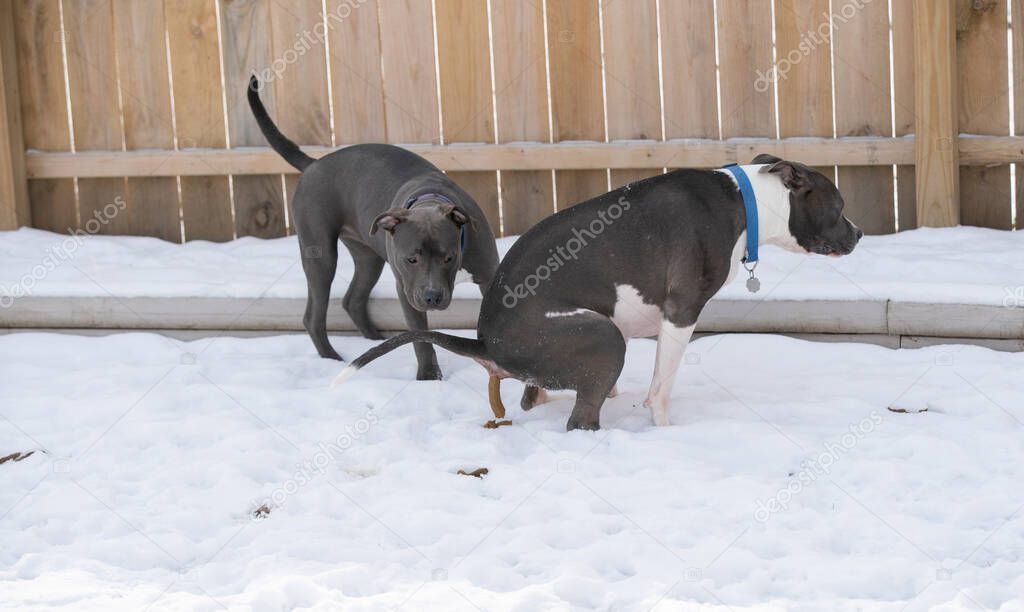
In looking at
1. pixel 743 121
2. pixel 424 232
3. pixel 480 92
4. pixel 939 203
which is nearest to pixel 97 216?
pixel 480 92

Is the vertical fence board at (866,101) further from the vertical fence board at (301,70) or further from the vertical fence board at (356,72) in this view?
the vertical fence board at (301,70)

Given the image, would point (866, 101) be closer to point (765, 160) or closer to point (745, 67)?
point (745, 67)

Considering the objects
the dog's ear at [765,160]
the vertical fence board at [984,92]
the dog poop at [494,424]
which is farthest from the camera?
the vertical fence board at [984,92]

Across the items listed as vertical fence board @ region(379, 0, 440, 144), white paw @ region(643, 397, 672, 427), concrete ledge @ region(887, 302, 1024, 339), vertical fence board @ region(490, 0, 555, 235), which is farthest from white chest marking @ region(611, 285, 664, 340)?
vertical fence board @ region(379, 0, 440, 144)

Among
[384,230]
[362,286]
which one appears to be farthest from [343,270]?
[384,230]

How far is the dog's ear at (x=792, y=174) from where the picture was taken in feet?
16.2

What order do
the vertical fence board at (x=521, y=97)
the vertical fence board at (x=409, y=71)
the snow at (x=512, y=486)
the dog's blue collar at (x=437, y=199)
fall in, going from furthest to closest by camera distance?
the vertical fence board at (x=409, y=71) → the vertical fence board at (x=521, y=97) → the dog's blue collar at (x=437, y=199) → the snow at (x=512, y=486)

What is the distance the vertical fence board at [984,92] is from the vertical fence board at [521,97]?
2602 millimetres

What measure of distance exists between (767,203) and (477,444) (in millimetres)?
1623

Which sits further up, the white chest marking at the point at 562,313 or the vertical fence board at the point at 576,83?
the vertical fence board at the point at 576,83

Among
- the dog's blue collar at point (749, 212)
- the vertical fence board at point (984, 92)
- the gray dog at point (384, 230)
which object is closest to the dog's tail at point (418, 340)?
the gray dog at point (384, 230)

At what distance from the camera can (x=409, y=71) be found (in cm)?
771

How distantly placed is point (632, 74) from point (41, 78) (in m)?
4.10

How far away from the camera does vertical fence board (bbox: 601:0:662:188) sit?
7.42 metres
